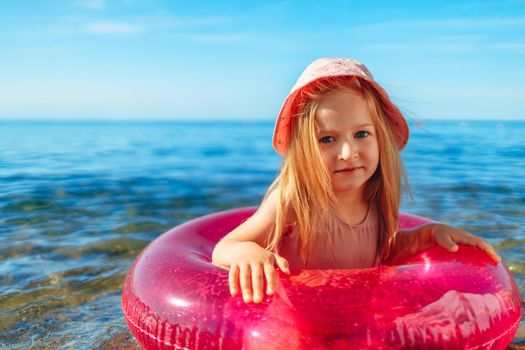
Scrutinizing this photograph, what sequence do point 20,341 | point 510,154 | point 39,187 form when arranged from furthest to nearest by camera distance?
point 510,154 < point 39,187 < point 20,341

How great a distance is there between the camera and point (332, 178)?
2.34 metres

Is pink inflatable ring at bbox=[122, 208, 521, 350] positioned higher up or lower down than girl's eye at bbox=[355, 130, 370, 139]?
lower down

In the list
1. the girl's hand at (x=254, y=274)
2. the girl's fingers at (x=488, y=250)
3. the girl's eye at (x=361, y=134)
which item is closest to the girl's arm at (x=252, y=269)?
the girl's hand at (x=254, y=274)

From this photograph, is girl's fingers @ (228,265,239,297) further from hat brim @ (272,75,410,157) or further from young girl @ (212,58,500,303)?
hat brim @ (272,75,410,157)

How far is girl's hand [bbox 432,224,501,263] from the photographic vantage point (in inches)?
93.0

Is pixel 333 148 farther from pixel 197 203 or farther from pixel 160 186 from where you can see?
pixel 160 186

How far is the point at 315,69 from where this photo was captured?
233 cm

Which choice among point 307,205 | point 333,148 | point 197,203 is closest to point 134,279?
point 307,205

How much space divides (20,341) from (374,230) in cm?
207

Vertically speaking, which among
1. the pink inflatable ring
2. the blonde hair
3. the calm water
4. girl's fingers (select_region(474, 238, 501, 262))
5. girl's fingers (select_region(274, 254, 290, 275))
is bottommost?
the calm water

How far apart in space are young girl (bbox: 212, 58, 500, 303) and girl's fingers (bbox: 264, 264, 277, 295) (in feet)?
0.61

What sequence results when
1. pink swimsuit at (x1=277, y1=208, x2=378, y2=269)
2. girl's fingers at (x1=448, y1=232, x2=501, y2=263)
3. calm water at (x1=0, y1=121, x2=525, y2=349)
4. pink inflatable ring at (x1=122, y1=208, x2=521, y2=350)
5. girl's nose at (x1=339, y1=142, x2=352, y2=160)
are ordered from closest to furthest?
pink inflatable ring at (x1=122, y1=208, x2=521, y2=350) < girl's nose at (x1=339, y1=142, x2=352, y2=160) < girl's fingers at (x1=448, y1=232, x2=501, y2=263) < pink swimsuit at (x1=277, y1=208, x2=378, y2=269) < calm water at (x1=0, y1=121, x2=525, y2=349)

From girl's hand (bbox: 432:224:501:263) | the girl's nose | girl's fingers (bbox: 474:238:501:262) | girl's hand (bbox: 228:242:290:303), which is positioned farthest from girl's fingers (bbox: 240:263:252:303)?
girl's fingers (bbox: 474:238:501:262)

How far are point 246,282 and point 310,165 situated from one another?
2.18ft
